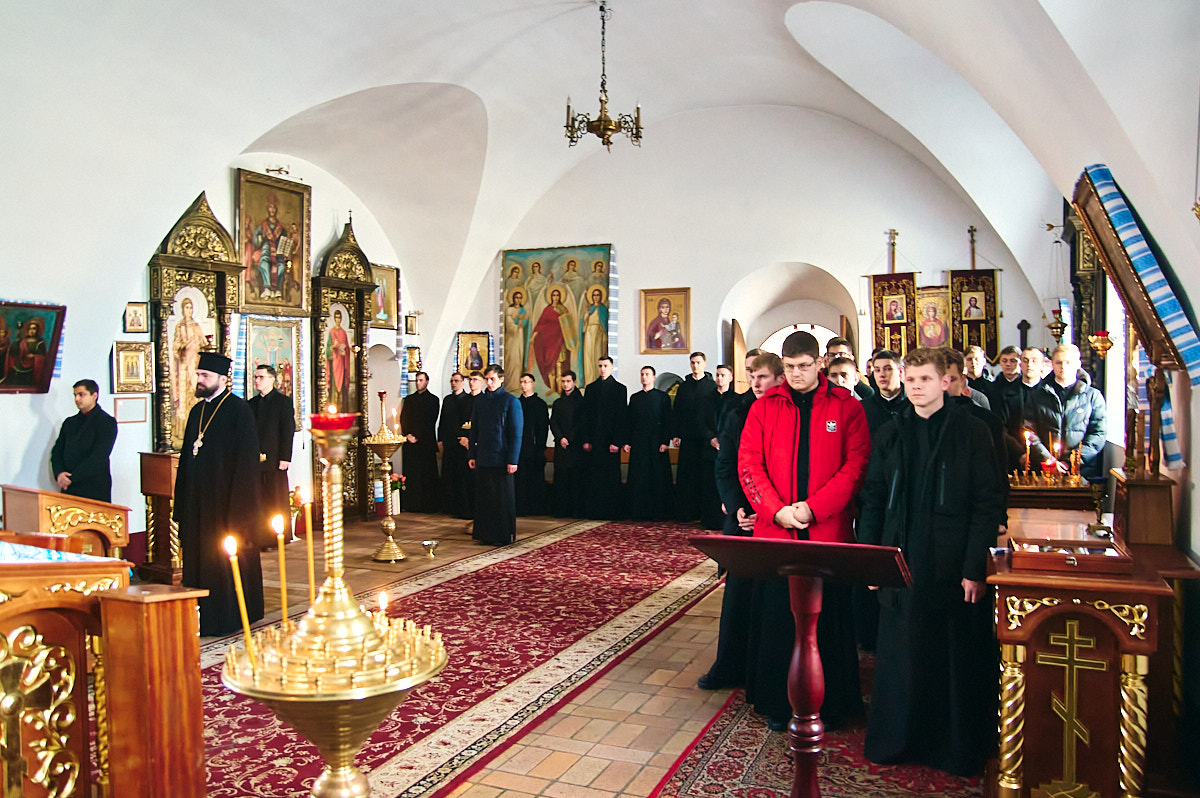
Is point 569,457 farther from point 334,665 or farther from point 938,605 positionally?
point 334,665

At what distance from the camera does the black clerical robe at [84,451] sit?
703 cm

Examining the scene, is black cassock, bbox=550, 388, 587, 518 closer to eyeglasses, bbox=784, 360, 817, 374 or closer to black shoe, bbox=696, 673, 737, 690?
black shoe, bbox=696, 673, 737, 690

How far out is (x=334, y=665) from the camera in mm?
1911

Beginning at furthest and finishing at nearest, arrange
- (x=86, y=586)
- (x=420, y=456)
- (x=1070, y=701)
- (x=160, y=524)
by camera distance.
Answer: (x=420, y=456)
(x=160, y=524)
(x=1070, y=701)
(x=86, y=586)

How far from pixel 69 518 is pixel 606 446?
630 cm

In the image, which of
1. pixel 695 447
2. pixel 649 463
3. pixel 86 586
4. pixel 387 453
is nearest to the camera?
pixel 86 586

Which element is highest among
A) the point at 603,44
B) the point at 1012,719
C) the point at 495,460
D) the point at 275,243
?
the point at 603,44

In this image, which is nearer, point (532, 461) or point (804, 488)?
point (804, 488)

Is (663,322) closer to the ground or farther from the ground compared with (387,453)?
farther from the ground

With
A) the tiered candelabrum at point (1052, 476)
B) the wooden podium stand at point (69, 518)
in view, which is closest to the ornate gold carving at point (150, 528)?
the wooden podium stand at point (69, 518)

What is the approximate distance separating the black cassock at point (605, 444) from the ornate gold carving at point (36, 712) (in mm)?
8370

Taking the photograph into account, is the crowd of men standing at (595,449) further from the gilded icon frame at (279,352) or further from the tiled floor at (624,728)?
the tiled floor at (624,728)

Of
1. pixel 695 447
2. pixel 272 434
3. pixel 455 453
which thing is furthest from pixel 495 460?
pixel 695 447

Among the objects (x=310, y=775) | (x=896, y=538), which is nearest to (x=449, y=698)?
(x=310, y=775)
